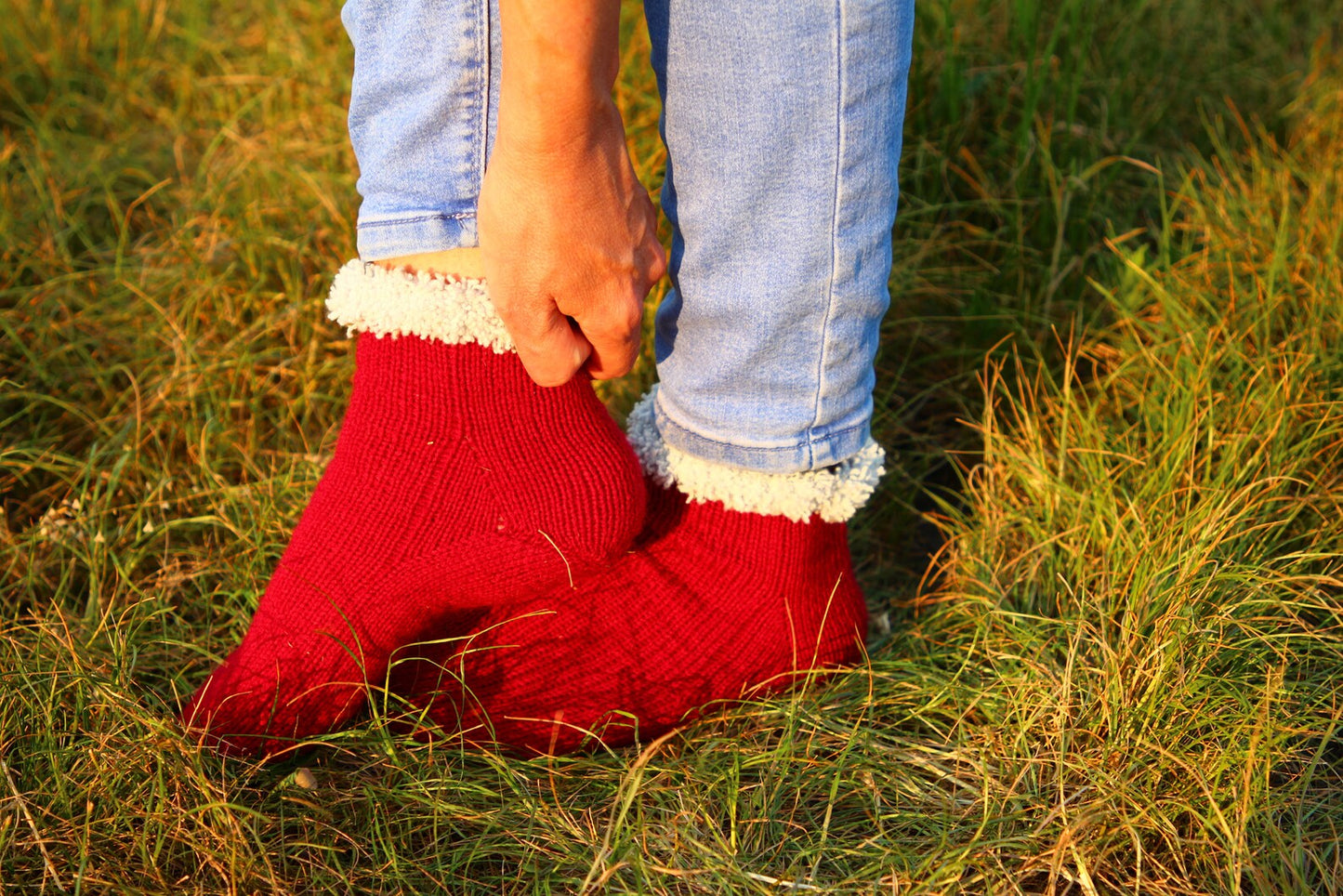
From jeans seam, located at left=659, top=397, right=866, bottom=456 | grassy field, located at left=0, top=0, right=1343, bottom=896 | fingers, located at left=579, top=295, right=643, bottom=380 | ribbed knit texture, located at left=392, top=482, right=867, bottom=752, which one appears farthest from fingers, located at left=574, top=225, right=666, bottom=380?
grassy field, located at left=0, top=0, right=1343, bottom=896

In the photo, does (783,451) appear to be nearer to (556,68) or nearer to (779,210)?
(779,210)

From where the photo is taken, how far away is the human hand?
0.78 meters

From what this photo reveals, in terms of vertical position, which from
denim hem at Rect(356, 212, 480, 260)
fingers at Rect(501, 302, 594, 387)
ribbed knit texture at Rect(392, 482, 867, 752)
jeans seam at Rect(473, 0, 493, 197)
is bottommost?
ribbed knit texture at Rect(392, 482, 867, 752)

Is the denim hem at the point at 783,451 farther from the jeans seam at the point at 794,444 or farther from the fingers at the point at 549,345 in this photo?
the fingers at the point at 549,345

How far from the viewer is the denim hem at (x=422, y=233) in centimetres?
87

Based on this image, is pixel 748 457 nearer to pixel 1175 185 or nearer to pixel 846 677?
pixel 846 677

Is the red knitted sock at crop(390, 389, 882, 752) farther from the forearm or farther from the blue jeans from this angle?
the forearm

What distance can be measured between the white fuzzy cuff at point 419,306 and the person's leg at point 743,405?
0.58 ft

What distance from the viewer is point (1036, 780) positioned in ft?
2.95

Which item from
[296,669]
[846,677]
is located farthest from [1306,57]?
[296,669]

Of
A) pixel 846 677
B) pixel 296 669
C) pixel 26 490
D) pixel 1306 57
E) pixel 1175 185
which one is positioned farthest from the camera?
pixel 1306 57

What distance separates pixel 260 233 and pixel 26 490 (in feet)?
1.52

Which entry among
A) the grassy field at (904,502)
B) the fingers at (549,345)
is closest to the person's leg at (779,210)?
the fingers at (549,345)

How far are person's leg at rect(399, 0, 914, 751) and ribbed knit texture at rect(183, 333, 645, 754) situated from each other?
71 millimetres
